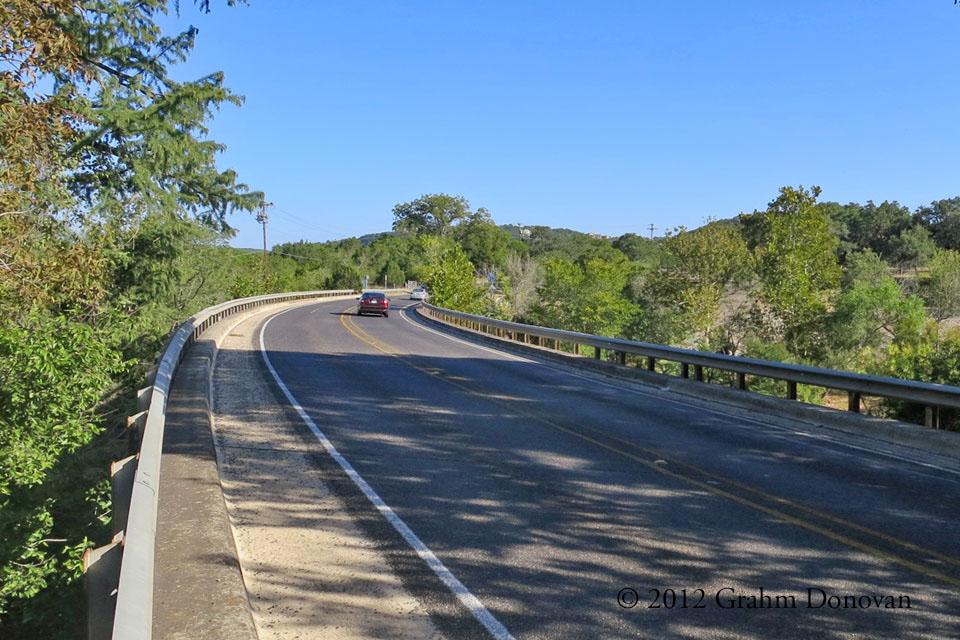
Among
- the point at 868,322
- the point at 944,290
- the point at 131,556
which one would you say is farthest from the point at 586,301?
the point at 131,556

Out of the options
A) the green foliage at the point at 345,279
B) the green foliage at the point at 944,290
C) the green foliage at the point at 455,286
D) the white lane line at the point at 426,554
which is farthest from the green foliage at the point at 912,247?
the white lane line at the point at 426,554

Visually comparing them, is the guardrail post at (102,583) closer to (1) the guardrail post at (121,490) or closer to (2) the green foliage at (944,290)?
(1) the guardrail post at (121,490)

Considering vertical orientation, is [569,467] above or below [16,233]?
below

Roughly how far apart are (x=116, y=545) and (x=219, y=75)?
21.6m

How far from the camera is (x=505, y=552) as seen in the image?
5.23m

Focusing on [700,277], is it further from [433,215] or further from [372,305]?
[433,215]

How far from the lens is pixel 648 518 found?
596cm

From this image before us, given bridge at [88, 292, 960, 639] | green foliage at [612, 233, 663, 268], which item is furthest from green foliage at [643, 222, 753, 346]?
green foliage at [612, 233, 663, 268]

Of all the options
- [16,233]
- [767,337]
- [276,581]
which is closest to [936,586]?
[276,581]

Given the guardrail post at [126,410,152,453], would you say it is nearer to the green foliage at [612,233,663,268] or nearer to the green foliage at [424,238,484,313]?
the green foliage at [424,238,484,313]

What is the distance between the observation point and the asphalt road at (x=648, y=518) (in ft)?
14.1

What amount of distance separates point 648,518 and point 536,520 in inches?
37.1

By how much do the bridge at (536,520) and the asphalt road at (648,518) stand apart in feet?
0.08

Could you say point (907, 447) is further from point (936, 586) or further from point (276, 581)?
point (276, 581)
